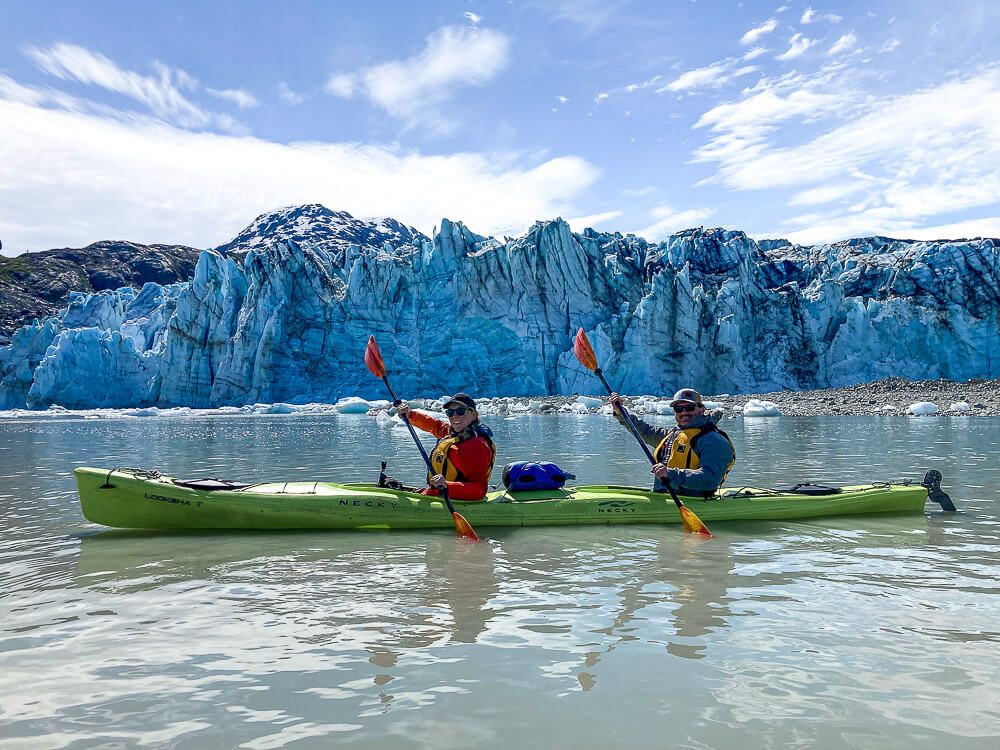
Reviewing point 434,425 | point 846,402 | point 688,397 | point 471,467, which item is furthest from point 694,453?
point 846,402

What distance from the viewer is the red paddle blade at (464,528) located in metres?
6.46

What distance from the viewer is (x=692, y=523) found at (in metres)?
6.70

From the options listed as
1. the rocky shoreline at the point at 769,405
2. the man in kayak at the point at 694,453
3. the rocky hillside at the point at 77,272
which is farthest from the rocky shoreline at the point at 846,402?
the rocky hillside at the point at 77,272

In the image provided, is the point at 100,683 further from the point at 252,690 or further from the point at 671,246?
the point at 671,246

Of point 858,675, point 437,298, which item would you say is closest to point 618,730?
point 858,675

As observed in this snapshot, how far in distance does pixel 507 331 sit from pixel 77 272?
87267 mm

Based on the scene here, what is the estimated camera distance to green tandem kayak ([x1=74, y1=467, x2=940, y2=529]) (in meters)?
6.83

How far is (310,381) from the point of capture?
4616 cm

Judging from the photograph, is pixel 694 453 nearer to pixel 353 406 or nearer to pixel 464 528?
pixel 464 528

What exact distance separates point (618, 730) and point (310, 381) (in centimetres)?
4539

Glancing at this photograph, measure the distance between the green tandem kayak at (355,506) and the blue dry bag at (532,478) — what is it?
3.7 inches

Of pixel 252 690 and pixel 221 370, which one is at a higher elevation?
pixel 221 370

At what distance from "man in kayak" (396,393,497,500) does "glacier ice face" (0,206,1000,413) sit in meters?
36.1

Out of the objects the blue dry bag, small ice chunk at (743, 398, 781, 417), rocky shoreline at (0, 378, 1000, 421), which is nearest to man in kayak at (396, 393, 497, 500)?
the blue dry bag
